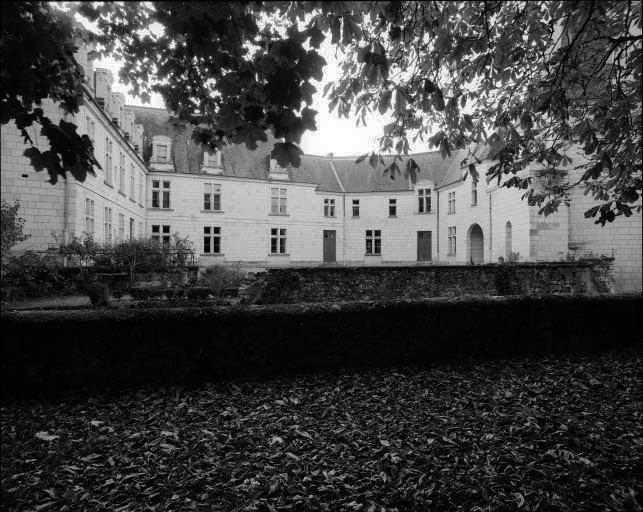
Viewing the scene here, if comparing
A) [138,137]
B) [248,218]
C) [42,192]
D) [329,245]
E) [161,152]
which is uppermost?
[138,137]

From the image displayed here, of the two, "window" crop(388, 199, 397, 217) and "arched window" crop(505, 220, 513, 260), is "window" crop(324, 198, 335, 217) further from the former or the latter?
"arched window" crop(505, 220, 513, 260)

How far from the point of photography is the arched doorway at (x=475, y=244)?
22078 mm

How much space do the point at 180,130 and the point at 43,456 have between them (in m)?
2.78

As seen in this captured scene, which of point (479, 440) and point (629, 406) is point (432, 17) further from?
point (629, 406)

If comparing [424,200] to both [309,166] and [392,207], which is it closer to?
[392,207]

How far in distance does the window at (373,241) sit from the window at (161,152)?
14.5 m

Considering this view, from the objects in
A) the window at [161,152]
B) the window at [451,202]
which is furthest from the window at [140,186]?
the window at [451,202]

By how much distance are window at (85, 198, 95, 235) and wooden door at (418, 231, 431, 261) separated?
67.6 ft

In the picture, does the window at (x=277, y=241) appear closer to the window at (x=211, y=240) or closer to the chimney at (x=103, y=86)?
the window at (x=211, y=240)


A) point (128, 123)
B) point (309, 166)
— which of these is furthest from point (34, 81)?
point (309, 166)

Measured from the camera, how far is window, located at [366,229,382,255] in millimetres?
27453

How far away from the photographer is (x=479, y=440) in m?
3.10

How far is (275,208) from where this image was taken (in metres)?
25.3

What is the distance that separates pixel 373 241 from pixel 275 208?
7.63 metres
